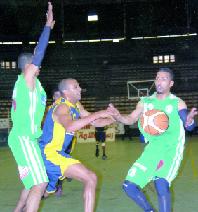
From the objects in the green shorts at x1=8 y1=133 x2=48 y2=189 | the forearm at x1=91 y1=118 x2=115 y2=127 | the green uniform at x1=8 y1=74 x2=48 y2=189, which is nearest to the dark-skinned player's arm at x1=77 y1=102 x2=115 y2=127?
the forearm at x1=91 y1=118 x2=115 y2=127

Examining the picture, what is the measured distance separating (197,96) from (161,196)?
2234 centimetres

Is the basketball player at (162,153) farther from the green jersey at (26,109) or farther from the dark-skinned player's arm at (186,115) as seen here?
the green jersey at (26,109)

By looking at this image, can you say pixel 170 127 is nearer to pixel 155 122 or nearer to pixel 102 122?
pixel 155 122

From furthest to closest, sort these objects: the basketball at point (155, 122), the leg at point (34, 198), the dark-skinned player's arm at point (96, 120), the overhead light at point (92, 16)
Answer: the overhead light at point (92, 16)
the dark-skinned player's arm at point (96, 120)
the basketball at point (155, 122)
the leg at point (34, 198)

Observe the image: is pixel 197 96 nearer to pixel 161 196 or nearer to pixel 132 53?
pixel 132 53

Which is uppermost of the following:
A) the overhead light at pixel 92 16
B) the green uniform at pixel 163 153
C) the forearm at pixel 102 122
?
the overhead light at pixel 92 16

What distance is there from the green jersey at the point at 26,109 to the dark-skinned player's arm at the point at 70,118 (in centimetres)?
28

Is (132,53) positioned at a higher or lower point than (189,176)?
higher

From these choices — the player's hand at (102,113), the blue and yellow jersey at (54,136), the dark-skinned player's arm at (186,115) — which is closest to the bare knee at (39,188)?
the blue and yellow jersey at (54,136)

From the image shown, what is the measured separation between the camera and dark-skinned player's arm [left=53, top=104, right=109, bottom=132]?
4996mm

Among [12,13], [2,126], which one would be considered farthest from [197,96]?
[12,13]

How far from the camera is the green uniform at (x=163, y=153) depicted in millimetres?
5414

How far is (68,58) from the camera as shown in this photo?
30.9 meters

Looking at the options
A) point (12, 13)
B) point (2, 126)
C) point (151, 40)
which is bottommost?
point (2, 126)
